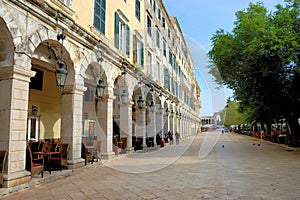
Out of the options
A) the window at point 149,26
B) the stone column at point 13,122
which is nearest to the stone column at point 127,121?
the window at point 149,26

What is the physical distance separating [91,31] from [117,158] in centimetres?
560

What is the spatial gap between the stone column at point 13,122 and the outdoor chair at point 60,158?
1644 millimetres

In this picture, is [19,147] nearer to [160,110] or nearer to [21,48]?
[21,48]

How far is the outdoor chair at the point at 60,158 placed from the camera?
7.91 meters

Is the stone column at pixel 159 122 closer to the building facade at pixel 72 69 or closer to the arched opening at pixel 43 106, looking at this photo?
the building facade at pixel 72 69

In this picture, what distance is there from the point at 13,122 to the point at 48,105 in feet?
22.7

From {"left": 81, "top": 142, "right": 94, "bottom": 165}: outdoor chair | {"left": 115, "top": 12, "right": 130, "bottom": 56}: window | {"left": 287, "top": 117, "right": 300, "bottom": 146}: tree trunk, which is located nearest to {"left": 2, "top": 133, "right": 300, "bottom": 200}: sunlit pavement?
{"left": 81, "top": 142, "right": 94, "bottom": 165}: outdoor chair

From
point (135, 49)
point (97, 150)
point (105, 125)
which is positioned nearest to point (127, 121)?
point (105, 125)

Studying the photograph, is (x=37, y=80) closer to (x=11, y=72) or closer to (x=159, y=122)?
(x=11, y=72)

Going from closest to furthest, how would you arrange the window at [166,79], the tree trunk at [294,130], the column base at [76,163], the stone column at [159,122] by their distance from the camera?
1. the column base at [76,163]
2. the tree trunk at [294,130]
3. the stone column at [159,122]
4. the window at [166,79]

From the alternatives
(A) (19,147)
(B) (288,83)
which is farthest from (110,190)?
(B) (288,83)

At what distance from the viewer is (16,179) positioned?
19.4ft

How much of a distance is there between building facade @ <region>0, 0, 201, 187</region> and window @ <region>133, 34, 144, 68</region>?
60mm

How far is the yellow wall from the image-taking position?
472 inches
